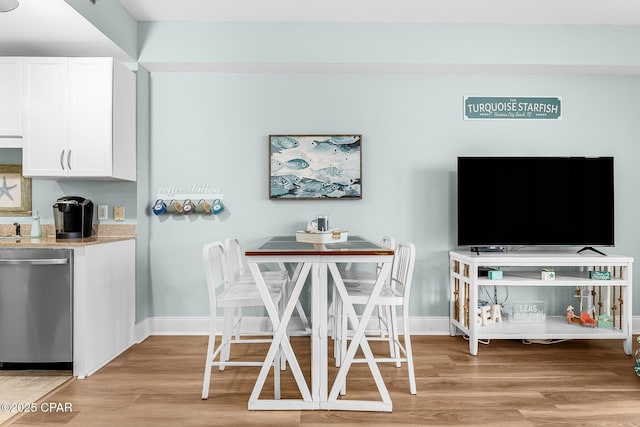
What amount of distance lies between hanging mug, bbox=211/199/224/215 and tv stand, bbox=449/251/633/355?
202 cm

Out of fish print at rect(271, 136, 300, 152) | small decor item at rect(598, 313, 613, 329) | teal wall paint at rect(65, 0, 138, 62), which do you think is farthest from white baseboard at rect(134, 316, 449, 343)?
teal wall paint at rect(65, 0, 138, 62)

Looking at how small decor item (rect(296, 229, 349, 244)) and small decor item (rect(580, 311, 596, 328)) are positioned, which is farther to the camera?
small decor item (rect(580, 311, 596, 328))

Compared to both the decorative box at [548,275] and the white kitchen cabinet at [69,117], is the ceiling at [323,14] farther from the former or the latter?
the decorative box at [548,275]

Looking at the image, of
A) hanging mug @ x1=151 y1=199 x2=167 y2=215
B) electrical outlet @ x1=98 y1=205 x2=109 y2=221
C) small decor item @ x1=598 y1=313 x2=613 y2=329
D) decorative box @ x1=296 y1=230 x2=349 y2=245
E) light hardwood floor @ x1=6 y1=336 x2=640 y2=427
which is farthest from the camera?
hanging mug @ x1=151 y1=199 x2=167 y2=215

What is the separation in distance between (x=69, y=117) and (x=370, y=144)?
236cm

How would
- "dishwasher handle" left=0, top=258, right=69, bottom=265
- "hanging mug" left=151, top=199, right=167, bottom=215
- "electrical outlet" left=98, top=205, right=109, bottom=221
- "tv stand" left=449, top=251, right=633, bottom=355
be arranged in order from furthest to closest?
"hanging mug" left=151, top=199, right=167, bottom=215, "electrical outlet" left=98, top=205, right=109, bottom=221, "tv stand" left=449, top=251, right=633, bottom=355, "dishwasher handle" left=0, top=258, right=69, bottom=265

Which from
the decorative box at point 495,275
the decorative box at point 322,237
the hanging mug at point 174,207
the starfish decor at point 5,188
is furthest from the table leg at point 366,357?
the starfish decor at point 5,188

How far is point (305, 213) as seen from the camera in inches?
151

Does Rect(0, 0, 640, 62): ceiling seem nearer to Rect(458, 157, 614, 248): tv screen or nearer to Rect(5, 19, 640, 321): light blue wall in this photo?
Rect(5, 19, 640, 321): light blue wall

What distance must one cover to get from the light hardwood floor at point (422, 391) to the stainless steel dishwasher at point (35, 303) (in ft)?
1.12

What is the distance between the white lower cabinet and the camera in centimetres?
281

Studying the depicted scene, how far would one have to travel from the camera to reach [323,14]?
344cm

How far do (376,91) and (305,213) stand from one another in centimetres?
124

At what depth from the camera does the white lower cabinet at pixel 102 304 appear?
9.21 feet
